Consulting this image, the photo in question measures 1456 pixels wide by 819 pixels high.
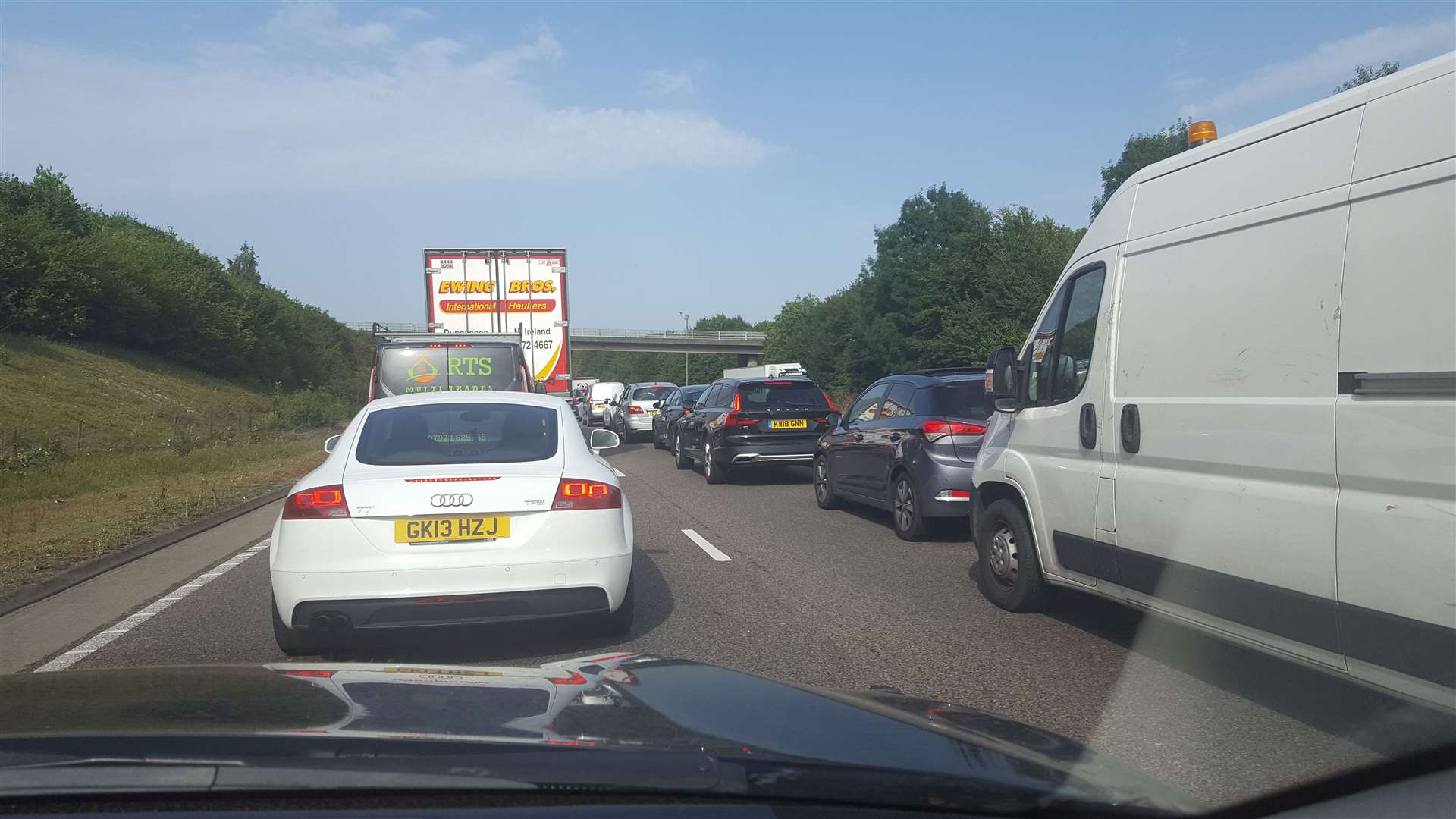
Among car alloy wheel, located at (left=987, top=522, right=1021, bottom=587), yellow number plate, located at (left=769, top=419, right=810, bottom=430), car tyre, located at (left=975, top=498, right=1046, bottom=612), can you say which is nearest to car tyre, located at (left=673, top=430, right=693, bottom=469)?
yellow number plate, located at (left=769, top=419, right=810, bottom=430)

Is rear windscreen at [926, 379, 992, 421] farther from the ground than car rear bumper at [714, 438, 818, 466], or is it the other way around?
rear windscreen at [926, 379, 992, 421]

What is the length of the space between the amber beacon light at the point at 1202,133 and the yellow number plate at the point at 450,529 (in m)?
4.06

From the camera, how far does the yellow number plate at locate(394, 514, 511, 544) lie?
538 cm

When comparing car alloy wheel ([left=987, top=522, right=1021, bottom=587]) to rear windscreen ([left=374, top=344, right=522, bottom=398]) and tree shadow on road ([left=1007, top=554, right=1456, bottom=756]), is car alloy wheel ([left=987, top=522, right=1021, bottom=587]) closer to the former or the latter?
tree shadow on road ([left=1007, top=554, right=1456, bottom=756])

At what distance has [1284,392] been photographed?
403 cm

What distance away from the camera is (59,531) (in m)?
11.0

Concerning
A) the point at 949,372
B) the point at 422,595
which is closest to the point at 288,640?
the point at 422,595

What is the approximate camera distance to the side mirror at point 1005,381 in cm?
641

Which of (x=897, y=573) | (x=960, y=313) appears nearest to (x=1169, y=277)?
(x=897, y=573)

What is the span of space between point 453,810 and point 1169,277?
4206 millimetres

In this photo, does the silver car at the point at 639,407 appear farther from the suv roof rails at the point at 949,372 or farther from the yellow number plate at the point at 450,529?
the yellow number plate at the point at 450,529

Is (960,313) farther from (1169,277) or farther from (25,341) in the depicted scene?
(1169,277)

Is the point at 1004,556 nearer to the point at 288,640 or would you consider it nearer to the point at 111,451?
the point at 288,640

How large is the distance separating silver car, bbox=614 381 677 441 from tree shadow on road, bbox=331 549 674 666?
21054 mm
